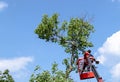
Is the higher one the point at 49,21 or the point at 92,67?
the point at 49,21

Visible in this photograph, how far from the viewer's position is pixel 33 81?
151 feet

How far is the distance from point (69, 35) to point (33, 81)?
7.33 meters

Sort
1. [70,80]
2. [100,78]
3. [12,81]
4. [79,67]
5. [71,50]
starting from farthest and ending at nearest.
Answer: [12,81] < [71,50] < [70,80] < [79,67] < [100,78]

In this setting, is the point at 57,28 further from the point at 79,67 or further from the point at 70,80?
the point at 79,67

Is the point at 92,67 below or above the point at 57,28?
below

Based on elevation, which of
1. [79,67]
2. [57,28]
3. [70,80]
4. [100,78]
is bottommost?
[100,78]

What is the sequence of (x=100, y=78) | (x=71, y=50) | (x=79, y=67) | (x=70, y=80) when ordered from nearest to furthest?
(x=100, y=78) < (x=79, y=67) < (x=70, y=80) < (x=71, y=50)

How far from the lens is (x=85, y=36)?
49531 millimetres

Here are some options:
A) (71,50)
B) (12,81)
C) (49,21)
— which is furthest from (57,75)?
(12,81)

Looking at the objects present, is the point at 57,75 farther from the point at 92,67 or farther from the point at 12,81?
the point at 92,67

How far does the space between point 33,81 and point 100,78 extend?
2324 centimetres

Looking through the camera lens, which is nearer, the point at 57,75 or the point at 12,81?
the point at 57,75

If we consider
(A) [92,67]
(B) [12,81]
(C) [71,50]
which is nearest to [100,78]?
(A) [92,67]

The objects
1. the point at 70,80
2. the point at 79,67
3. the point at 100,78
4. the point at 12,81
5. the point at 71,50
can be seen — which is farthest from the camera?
the point at 12,81
